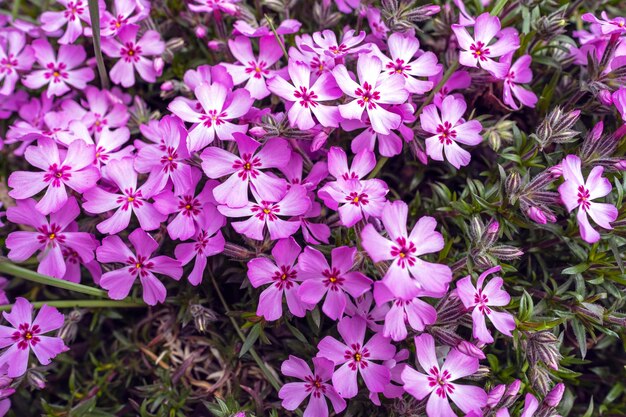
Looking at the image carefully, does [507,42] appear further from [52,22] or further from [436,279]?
[52,22]

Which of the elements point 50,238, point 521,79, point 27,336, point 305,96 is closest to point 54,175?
point 50,238

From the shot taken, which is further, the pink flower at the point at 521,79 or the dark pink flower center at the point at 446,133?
the pink flower at the point at 521,79

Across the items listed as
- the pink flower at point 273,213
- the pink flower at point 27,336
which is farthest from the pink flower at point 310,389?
the pink flower at point 27,336

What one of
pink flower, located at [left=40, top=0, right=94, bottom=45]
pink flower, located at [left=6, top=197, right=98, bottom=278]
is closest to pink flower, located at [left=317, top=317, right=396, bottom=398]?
pink flower, located at [left=6, top=197, right=98, bottom=278]

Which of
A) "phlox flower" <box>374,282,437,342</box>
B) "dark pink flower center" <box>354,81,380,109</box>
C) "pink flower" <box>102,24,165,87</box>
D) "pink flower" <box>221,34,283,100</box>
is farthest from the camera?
"pink flower" <box>102,24,165,87</box>

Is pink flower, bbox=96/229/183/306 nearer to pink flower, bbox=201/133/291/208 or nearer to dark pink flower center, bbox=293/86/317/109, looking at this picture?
pink flower, bbox=201/133/291/208

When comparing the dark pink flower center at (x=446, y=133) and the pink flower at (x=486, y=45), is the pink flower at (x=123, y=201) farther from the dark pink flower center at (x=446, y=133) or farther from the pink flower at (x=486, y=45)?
the pink flower at (x=486, y=45)
